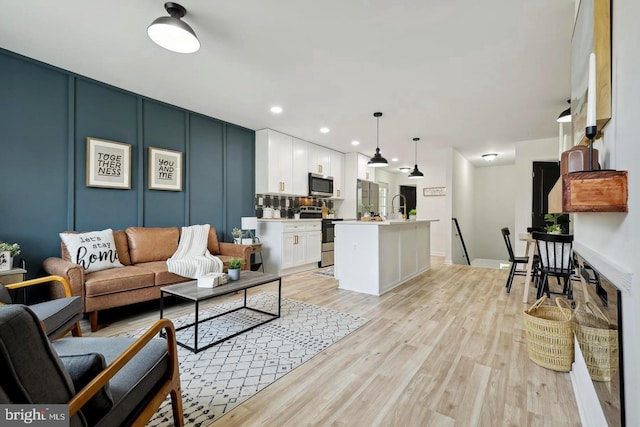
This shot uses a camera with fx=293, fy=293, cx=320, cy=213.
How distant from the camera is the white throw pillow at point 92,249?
9.64ft

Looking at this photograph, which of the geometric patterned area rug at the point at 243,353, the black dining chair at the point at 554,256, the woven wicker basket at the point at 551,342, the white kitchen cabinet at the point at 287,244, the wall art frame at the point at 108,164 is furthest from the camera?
the white kitchen cabinet at the point at 287,244

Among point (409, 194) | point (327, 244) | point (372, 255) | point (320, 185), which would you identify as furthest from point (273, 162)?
point (409, 194)

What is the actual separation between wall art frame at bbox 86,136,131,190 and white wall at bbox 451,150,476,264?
6055mm

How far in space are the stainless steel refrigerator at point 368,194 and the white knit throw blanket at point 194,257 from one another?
3.96 meters

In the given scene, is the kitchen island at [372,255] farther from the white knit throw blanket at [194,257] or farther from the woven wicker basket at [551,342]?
the woven wicker basket at [551,342]

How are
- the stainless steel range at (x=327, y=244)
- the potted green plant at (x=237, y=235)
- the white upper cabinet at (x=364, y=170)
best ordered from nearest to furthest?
1. the potted green plant at (x=237, y=235)
2. the stainless steel range at (x=327, y=244)
3. the white upper cabinet at (x=364, y=170)

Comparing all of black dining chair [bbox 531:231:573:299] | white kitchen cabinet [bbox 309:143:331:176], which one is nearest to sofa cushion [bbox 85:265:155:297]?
white kitchen cabinet [bbox 309:143:331:176]

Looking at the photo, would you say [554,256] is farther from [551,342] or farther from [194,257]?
[194,257]

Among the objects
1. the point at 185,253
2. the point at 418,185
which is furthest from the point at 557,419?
the point at 418,185

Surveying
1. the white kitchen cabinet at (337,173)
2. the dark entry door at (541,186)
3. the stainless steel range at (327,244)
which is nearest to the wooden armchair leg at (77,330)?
the stainless steel range at (327,244)

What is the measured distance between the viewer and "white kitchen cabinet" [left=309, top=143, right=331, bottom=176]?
6104 millimetres

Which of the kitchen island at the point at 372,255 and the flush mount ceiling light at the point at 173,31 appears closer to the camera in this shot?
the flush mount ceiling light at the point at 173,31

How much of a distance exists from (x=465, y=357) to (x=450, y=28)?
8.46 ft

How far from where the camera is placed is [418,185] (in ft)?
28.9
